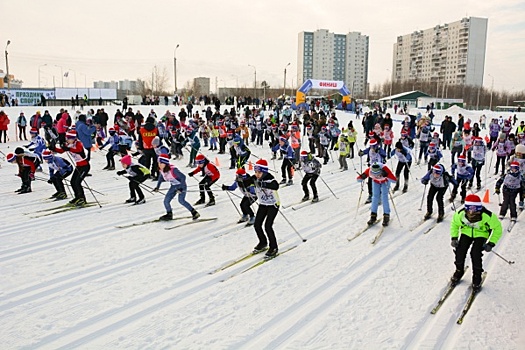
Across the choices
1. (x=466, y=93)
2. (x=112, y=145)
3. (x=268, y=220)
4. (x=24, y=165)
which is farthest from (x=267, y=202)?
(x=466, y=93)

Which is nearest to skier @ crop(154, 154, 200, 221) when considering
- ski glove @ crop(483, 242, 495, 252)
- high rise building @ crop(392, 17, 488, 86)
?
ski glove @ crop(483, 242, 495, 252)

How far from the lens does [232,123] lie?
69.2 feet

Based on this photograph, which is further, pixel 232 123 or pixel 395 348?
pixel 232 123

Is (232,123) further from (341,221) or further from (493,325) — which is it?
(493,325)

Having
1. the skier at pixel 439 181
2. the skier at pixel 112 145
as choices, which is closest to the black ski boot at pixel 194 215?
the skier at pixel 439 181

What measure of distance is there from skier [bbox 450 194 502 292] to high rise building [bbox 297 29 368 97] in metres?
139

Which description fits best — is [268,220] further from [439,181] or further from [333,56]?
[333,56]

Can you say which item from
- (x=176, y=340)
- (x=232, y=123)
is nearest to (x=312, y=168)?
(x=176, y=340)

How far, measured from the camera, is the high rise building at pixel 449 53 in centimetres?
11088

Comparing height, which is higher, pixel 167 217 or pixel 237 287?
pixel 167 217

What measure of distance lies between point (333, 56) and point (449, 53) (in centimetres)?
3840

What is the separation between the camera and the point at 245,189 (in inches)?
341

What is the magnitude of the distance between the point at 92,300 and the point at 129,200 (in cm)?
564

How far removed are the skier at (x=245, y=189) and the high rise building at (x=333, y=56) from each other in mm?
136671
